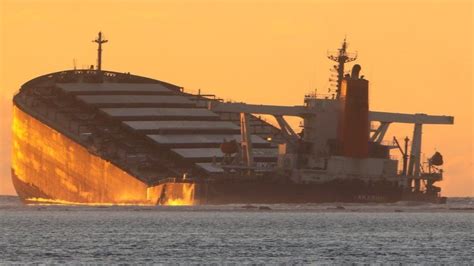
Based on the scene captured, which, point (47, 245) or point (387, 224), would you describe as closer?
point (47, 245)

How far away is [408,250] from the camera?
467 feet

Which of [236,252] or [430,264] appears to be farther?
[236,252]

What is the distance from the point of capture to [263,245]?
148m

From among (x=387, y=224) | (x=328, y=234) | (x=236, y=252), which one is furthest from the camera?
(x=387, y=224)

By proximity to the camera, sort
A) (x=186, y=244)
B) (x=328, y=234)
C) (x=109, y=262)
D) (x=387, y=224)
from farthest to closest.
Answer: (x=387, y=224), (x=328, y=234), (x=186, y=244), (x=109, y=262)

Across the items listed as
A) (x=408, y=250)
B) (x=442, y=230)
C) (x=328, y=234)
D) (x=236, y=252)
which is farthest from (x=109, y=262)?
(x=442, y=230)

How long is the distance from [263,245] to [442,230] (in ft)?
106

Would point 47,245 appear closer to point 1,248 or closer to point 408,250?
point 1,248

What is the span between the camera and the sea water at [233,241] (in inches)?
5221

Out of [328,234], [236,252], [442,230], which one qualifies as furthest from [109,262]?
[442,230]

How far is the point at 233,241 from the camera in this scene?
15338 centimetres

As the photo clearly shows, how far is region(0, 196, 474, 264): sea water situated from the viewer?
133 meters

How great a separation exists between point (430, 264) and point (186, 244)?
2500cm

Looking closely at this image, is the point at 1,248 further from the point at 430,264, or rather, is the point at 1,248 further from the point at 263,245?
the point at 430,264
